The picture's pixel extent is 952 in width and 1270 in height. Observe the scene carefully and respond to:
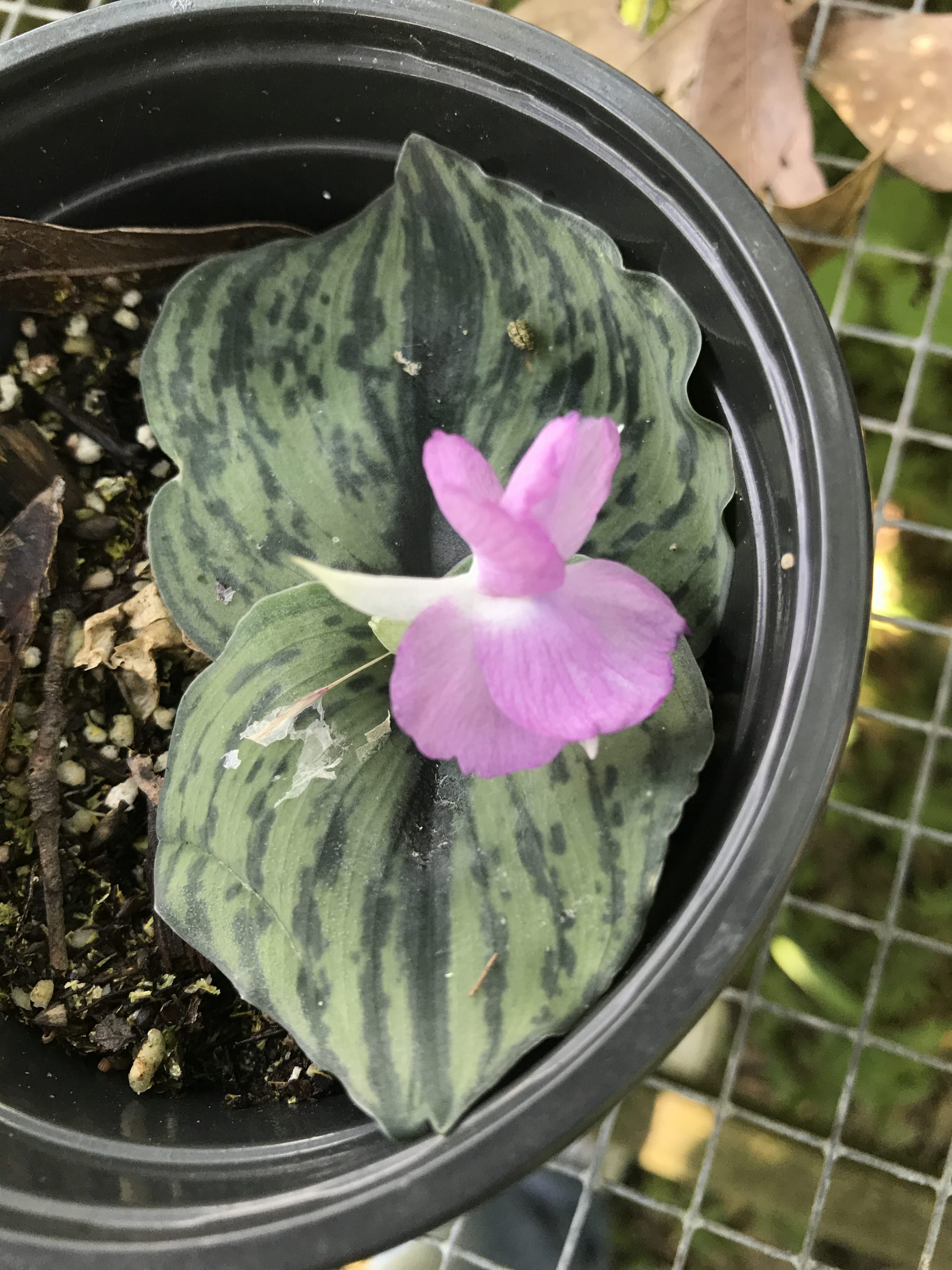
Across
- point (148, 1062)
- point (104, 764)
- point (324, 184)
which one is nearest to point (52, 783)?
point (104, 764)

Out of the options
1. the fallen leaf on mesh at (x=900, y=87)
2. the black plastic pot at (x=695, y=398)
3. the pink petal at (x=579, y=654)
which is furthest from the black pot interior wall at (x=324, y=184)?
the fallen leaf on mesh at (x=900, y=87)

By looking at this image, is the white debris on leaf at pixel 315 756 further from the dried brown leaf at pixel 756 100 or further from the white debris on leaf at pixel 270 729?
the dried brown leaf at pixel 756 100

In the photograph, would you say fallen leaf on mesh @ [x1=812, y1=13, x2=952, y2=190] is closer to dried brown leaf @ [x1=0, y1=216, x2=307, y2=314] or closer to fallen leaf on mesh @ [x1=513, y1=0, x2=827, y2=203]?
fallen leaf on mesh @ [x1=513, y1=0, x2=827, y2=203]

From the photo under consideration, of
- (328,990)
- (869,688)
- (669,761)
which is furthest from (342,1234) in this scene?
(869,688)

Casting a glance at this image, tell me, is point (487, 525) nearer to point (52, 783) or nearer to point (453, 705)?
point (453, 705)

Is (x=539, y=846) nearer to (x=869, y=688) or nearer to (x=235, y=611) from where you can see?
(x=235, y=611)

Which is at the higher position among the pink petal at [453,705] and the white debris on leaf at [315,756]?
the pink petal at [453,705]

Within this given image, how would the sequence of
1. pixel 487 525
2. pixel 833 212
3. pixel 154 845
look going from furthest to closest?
pixel 833 212, pixel 154 845, pixel 487 525
